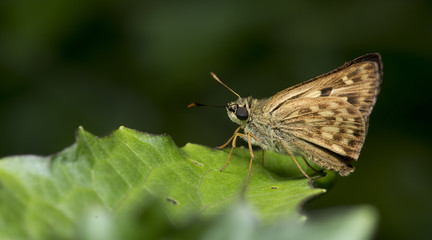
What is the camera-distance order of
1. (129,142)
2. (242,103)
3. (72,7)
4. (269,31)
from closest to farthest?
(129,142) → (242,103) → (72,7) → (269,31)

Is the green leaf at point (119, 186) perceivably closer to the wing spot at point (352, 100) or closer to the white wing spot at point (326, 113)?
the white wing spot at point (326, 113)

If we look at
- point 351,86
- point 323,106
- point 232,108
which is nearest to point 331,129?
point 323,106

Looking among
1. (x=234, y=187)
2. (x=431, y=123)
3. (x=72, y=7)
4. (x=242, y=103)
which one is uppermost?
(x=72, y=7)

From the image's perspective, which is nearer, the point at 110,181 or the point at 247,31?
the point at 110,181

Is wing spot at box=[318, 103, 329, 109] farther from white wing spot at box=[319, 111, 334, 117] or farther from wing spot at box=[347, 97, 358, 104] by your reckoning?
wing spot at box=[347, 97, 358, 104]

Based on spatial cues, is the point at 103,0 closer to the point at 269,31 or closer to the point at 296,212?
the point at 269,31

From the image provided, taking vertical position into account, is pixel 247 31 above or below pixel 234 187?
above

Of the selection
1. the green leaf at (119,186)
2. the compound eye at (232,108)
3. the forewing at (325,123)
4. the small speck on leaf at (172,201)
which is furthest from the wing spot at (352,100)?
the small speck on leaf at (172,201)

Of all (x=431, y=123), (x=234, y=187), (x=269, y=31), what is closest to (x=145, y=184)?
(x=234, y=187)

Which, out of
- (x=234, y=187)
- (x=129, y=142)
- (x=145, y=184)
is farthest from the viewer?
(x=234, y=187)
